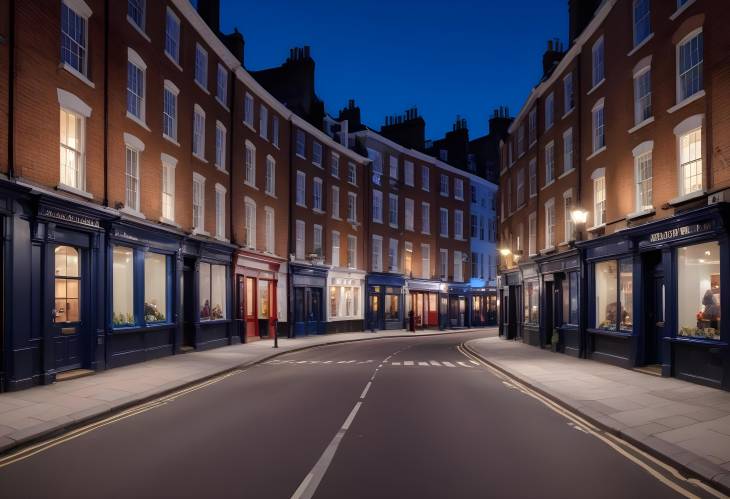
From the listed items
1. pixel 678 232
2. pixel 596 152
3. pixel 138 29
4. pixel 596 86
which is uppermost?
pixel 138 29

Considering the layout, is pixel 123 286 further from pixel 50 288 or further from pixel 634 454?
pixel 634 454

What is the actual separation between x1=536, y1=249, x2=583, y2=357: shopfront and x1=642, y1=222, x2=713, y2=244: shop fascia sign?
580 cm

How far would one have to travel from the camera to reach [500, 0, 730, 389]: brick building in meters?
14.4

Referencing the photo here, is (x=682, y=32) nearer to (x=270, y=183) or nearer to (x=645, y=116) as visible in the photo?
(x=645, y=116)

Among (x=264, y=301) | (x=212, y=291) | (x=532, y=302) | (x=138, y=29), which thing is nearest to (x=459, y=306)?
(x=532, y=302)

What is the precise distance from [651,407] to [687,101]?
8.18m

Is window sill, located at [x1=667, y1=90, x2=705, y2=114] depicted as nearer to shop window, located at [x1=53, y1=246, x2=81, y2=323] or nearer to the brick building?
the brick building

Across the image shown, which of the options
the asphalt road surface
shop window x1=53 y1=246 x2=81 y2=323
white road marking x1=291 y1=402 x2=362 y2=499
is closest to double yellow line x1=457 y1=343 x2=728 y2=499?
the asphalt road surface

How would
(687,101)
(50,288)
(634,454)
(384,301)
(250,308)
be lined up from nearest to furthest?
(634,454), (50,288), (687,101), (250,308), (384,301)

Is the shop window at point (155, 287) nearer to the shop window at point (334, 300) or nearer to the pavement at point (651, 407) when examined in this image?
the pavement at point (651, 407)

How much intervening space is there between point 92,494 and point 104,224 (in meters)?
12.0

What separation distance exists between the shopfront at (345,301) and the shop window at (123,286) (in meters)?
21.7

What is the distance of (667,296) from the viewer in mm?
15914

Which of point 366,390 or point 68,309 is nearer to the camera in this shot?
point 366,390
